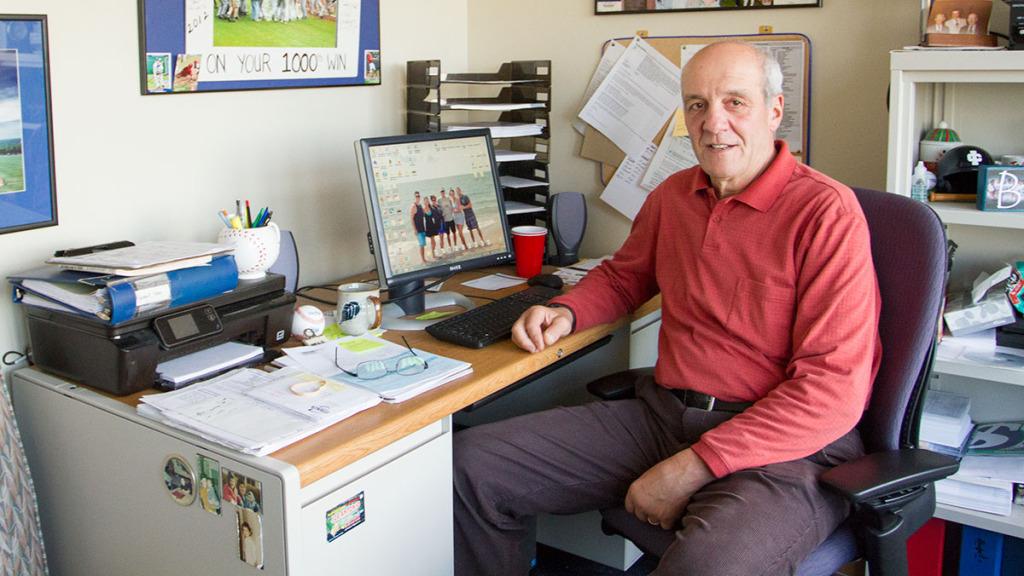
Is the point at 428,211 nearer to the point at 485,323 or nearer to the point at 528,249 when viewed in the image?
the point at 485,323

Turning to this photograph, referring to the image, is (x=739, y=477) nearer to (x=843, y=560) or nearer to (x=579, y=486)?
(x=843, y=560)

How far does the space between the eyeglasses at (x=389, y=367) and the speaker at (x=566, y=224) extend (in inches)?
38.2

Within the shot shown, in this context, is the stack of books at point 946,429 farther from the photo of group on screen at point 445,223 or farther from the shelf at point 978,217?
the photo of group on screen at point 445,223

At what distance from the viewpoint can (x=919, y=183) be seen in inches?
88.6

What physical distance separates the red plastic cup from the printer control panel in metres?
0.98

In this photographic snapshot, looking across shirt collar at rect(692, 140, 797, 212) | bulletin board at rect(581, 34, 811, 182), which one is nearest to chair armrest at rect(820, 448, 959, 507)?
shirt collar at rect(692, 140, 797, 212)

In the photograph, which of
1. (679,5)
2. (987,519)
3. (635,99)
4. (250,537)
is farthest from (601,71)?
(250,537)

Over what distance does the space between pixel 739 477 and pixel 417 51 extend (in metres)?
1.64

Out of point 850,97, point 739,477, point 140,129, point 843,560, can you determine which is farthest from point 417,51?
point 843,560

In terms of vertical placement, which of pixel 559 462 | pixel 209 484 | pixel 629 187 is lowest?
pixel 559 462

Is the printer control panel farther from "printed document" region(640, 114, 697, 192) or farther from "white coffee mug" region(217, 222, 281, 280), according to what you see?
"printed document" region(640, 114, 697, 192)

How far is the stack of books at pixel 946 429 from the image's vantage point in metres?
2.27

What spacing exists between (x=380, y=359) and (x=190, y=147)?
28.2 inches

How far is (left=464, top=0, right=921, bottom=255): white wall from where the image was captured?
2.44m
